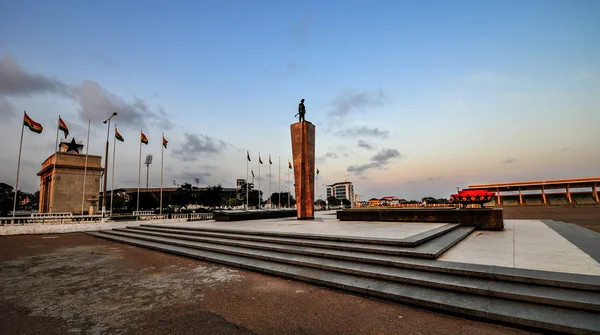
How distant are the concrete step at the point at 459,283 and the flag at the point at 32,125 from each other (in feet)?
69.6

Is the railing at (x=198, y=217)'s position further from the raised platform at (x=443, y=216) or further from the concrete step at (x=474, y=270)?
the concrete step at (x=474, y=270)

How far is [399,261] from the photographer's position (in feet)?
19.8

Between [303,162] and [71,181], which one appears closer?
[303,162]

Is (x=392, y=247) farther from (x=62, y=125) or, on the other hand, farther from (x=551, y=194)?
(x=551, y=194)

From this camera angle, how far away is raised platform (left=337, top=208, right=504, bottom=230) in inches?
459

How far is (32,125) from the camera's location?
1892cm

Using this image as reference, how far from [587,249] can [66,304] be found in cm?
1188

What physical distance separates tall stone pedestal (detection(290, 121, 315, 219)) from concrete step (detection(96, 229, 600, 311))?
9.45m

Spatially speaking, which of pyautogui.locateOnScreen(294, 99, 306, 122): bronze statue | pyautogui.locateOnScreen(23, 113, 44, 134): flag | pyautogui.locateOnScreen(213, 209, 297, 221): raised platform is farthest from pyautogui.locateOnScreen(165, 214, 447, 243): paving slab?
pyautogui.locateOnScreen(23, 113, 44, 134): flag

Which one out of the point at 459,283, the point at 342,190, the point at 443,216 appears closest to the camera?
the point at 459,283

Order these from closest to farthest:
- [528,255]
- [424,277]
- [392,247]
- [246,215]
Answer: [424,277] < [528,255] < [392,247] < [246,215]

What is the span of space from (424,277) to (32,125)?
85.0 feet

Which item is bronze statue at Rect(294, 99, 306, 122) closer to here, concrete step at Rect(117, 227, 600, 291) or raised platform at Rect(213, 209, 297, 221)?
raised platform at Rect(213, 209, 297, 221)

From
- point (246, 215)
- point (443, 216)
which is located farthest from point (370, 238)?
point (246, 215)
